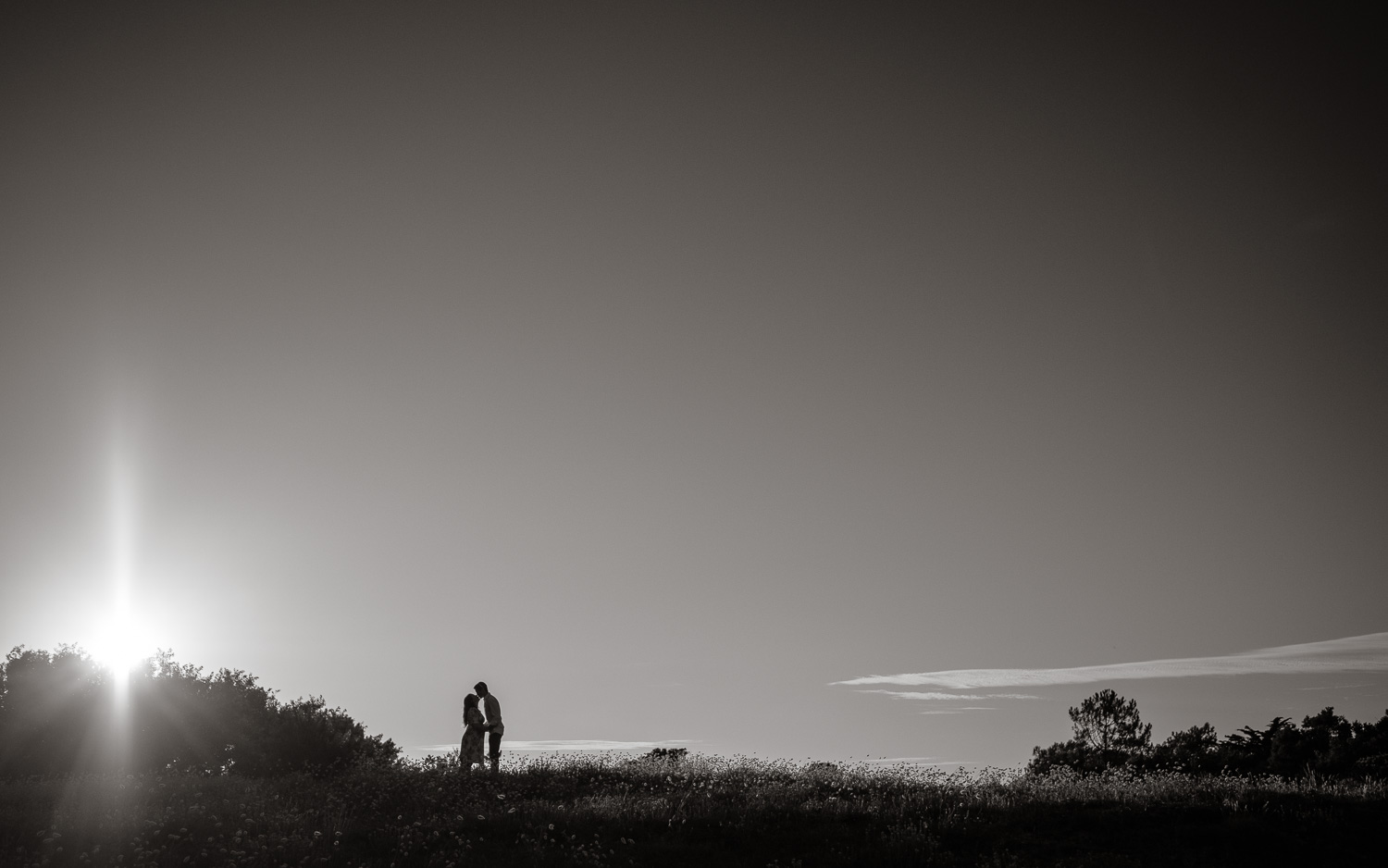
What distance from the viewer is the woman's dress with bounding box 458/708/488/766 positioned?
72.0 ft

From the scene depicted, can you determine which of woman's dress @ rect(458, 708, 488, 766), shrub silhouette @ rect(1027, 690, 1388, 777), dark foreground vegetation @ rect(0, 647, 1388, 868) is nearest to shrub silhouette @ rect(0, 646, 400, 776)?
dark foreground vegetation @ rect(0, 647, 1388, 868)

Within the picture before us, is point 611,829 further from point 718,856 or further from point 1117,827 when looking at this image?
point 1117,827

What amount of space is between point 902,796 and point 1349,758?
28875 mm

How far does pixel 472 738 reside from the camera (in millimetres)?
22125

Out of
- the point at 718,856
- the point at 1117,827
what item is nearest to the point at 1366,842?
the point at 1117,827

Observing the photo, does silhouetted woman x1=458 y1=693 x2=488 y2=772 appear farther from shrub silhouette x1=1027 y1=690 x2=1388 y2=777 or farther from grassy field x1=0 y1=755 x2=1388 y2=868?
shrub silhouette x1=1027 y1=690 x2=1388 y2=777

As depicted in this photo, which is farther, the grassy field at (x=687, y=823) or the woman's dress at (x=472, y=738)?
the woman's dress at (x=472, y=738)

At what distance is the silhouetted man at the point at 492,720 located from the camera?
71.8 feet

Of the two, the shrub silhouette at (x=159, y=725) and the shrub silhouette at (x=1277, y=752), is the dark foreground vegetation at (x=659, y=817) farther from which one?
the shrub silhouette at (x=1277, y=752)

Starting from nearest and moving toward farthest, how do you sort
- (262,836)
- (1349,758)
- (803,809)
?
(262,836)
(803,809)
(1349,758)

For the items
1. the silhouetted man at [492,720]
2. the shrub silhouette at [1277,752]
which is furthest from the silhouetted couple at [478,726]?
the shrub silhouette at [1277,752]

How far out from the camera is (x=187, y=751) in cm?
2578

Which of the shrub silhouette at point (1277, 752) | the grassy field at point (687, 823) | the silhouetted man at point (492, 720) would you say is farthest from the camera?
the shrub silhouette at point (1277, 752)

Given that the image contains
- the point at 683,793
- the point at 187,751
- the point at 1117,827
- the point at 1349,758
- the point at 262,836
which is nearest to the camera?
the point at 262,836
